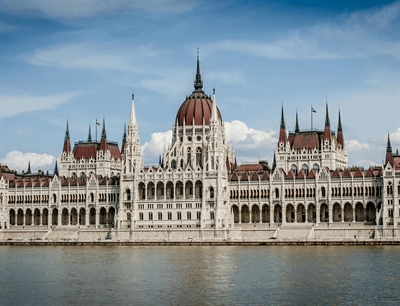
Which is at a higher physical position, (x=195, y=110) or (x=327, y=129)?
(x=195, y=110)

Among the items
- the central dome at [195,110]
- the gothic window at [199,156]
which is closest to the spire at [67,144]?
the central dome at [195,110]

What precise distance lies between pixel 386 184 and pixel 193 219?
94.6 ft

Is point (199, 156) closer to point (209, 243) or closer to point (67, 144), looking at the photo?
point (209, 243)

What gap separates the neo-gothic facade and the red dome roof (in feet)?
0.57

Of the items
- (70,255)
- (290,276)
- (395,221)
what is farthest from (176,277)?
(395,221)

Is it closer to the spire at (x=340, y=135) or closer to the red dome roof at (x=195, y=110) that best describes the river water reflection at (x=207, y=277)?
the spire at (x=340, y=135)

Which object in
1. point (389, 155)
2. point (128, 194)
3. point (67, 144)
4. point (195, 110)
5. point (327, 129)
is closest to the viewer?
point (389, 155)

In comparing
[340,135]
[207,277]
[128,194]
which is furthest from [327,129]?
[207,277]

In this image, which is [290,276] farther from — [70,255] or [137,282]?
[70,255]

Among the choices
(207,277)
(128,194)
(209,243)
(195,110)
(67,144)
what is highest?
(195,110)

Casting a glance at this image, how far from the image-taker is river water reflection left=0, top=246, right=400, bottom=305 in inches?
2410

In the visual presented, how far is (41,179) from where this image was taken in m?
150

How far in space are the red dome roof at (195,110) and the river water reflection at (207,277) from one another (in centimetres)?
4558

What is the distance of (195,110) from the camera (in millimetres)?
147375
